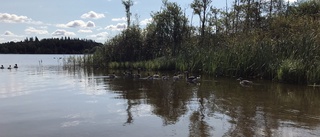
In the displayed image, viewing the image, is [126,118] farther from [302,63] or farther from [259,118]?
[302,63]

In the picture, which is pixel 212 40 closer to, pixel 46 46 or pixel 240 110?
pixel 240 110

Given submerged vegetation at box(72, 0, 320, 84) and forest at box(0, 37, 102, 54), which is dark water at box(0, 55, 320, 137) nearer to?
submerged vegetation at box(72, 0, 320, 84)

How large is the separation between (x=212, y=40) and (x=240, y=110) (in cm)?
1762

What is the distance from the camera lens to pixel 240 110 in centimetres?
834

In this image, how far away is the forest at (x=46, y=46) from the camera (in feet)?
277

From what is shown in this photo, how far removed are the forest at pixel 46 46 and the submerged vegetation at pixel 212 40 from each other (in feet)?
168

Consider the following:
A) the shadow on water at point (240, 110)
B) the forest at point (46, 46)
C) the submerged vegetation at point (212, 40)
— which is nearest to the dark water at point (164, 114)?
the shadow on water at point (240, 110)

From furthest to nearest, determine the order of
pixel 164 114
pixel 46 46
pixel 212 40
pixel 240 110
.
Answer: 1. pixel 46 46
2. pixel 212 40
3. pixel 240 110
4. pixel 164 114

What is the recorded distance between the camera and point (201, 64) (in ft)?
67.7

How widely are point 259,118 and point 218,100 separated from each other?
8.59 ft

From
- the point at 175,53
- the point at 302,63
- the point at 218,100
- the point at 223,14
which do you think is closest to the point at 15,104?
the point at 218,100

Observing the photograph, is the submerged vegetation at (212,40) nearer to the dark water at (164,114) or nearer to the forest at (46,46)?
the dark water at (164,114)

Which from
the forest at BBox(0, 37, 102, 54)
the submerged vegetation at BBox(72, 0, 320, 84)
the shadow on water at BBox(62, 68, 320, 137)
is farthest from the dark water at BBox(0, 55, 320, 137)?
the forest at BBox(0, 37, 102, 54)

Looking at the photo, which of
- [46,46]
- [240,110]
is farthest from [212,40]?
[46,46]
